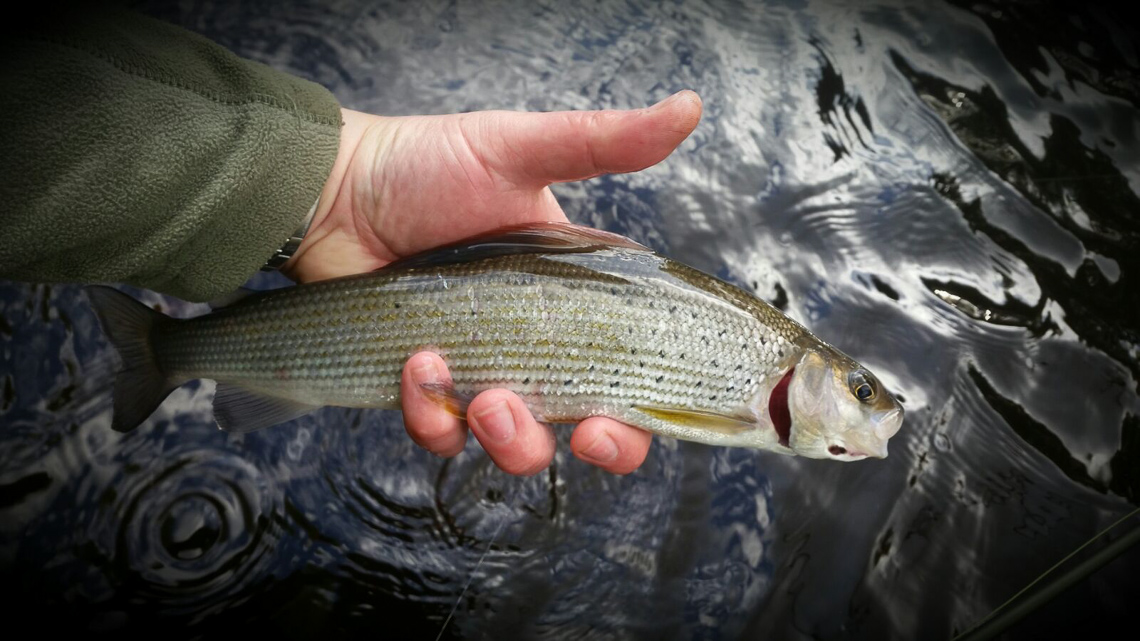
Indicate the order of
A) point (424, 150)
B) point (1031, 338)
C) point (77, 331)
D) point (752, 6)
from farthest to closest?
point (752, 6)
point (1031, 338)
point (77, 331)
point (424, 150)

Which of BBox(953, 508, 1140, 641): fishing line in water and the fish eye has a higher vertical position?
the fish eye

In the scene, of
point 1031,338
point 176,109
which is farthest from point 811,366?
point 176,109

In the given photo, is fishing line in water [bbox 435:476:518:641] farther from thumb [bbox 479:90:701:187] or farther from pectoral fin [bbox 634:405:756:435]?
thumb [bbox 479:90:701:187]

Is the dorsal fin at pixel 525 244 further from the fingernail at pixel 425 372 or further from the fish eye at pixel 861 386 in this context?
the fish eye at pixel 861 386

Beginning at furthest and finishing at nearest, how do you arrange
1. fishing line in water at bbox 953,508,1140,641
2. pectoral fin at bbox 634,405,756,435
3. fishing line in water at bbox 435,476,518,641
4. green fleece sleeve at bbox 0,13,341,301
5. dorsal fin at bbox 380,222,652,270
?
fishing line in water at bbox 435,476,518,641, fishing line in water at bbox 953,508,1140,641, dorsal fin at bbox 380,222,652,270, pectoral fin at bbox 634,405,756,435, green fleece sleeve at bbox 0,13,341,301

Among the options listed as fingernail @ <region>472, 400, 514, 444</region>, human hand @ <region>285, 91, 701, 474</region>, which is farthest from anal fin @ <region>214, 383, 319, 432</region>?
fingernail @ <region>472, 400, 514, 444</region>

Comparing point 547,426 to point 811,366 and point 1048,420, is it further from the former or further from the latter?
point 1048,420
